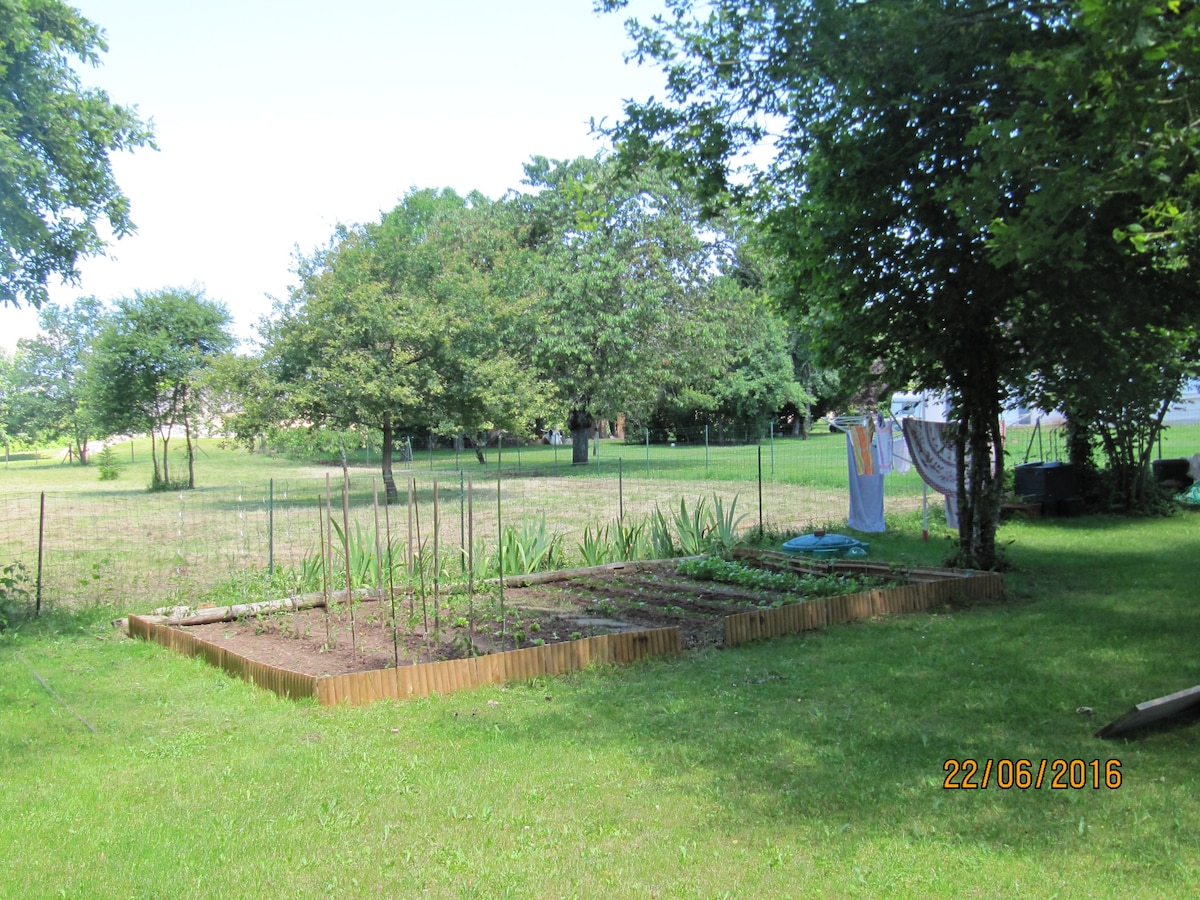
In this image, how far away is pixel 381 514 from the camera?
2100 cm

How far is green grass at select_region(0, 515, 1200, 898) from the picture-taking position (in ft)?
11.6

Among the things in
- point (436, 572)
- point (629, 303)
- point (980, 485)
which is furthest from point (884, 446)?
point (629, 303)

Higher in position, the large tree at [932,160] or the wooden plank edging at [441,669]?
the large tree at [932,160]

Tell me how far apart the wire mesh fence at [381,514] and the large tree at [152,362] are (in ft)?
8.12

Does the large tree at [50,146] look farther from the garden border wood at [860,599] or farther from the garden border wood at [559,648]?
the garden border wood at [860,599]

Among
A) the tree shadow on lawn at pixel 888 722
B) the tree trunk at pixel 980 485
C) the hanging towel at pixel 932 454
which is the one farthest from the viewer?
the hanging towel at pixel 932 454

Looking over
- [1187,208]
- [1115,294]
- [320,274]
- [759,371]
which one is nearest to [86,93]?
[1187,208]

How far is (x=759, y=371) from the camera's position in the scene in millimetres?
48156

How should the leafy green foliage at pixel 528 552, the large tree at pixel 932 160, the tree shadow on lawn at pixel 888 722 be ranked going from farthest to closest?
the leafy green foliage at pixel 528 552 → the large tree at pixel 932 160 → the tree shadow on lawn at pixel 888 722

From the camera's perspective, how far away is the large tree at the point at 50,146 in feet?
26.5

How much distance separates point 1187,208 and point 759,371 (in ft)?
140

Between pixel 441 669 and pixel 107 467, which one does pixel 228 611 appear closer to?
pixel 441 669

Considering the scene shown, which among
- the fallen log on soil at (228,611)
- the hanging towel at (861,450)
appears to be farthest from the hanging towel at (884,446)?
the fallen log on soil at (228,611)

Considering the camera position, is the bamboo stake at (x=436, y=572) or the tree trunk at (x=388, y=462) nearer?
the bamboo stake at (x=436, y=572)
